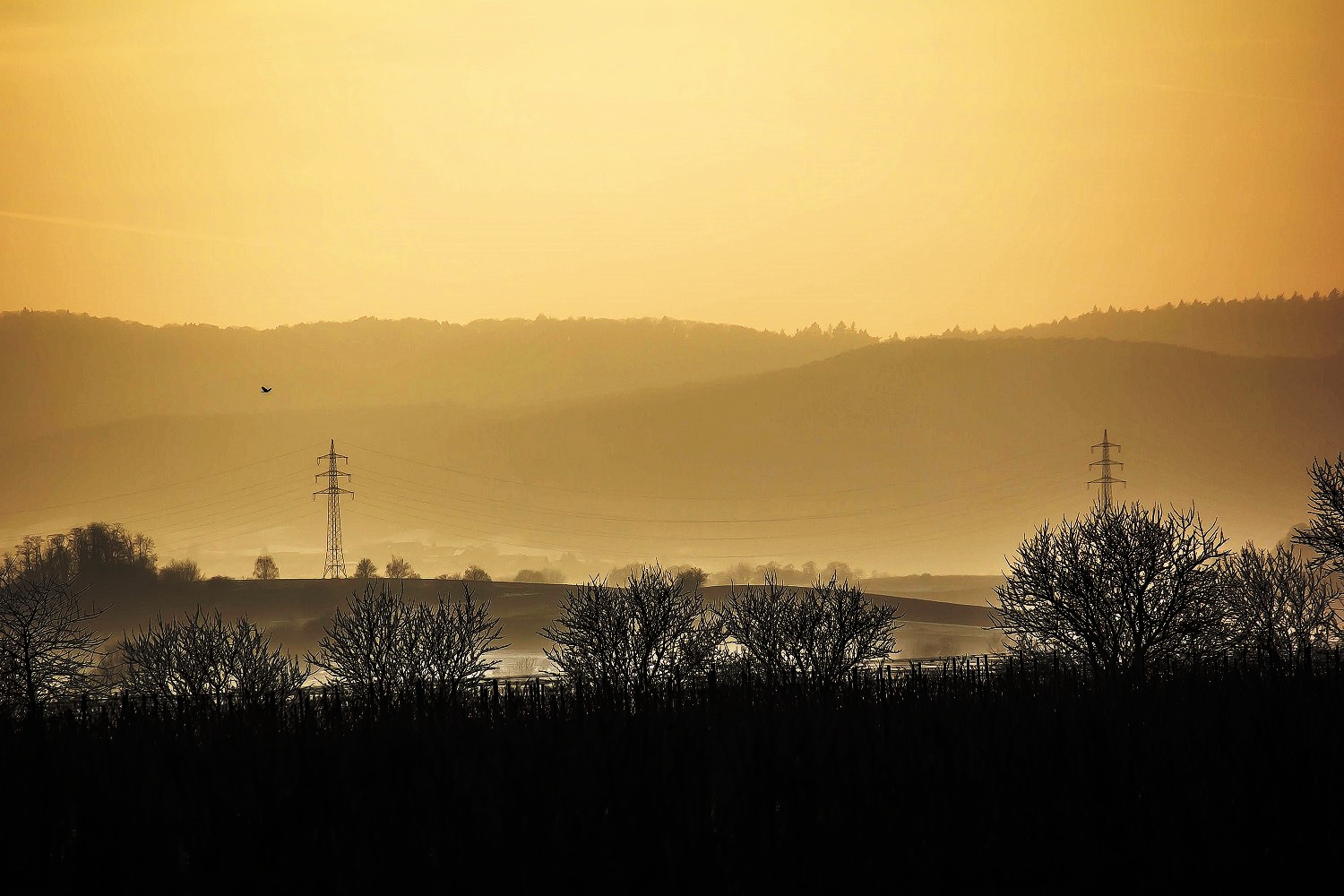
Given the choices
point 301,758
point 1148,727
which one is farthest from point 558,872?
point 1148,727

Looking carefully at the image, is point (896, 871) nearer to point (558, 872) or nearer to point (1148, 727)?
point (558, 872)

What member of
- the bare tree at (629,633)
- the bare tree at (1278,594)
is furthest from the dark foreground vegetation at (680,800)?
the bare tree at (1278,594)

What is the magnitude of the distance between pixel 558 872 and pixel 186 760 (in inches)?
226

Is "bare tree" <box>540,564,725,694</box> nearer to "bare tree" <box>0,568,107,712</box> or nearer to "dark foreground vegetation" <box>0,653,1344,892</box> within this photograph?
"bare tree" <box>0,568,107,712</box>

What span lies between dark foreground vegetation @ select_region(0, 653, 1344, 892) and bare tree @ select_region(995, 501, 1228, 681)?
64.6 meters

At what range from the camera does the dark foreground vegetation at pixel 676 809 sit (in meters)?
14.2

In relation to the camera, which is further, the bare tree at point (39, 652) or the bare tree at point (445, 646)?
the bare tree at point (445, 646)

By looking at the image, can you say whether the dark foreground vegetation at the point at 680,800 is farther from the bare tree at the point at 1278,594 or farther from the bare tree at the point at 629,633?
the bare tree at the point at 1278,594

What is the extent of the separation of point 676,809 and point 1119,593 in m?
77.1

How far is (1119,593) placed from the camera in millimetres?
85375

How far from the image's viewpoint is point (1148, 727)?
2238 centimetres

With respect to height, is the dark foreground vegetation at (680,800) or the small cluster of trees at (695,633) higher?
the dark foreground vegetation at (680,800)

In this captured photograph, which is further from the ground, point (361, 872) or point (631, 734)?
point (631, 734)

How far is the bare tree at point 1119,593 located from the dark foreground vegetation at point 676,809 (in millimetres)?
64551
